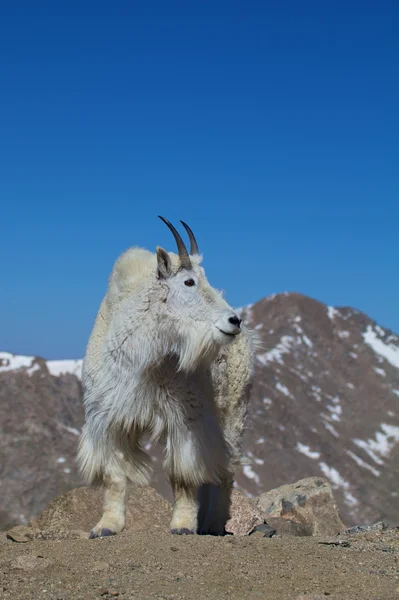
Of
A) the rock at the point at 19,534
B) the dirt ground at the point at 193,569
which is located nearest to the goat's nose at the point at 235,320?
the dirt ground at the point at 193,569

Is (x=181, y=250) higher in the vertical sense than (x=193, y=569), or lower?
higher

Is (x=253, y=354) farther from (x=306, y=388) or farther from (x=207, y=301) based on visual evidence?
(x=306, y=388)

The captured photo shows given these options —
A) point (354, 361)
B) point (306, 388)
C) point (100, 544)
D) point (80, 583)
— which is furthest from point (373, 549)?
point (354, 361)

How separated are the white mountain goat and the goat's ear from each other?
0.04ft


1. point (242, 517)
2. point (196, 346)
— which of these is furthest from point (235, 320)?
point (242, 517)

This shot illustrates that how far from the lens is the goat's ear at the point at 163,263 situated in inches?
305

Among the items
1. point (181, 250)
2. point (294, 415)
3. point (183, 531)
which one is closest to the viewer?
point (183, 531)

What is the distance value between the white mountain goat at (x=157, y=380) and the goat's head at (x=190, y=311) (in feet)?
0.03

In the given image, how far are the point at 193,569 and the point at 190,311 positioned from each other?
106 inches

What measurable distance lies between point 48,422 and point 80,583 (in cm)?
3570

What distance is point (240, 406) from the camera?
30.5 feet

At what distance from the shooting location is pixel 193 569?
568cm

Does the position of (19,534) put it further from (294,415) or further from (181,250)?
(294,415)

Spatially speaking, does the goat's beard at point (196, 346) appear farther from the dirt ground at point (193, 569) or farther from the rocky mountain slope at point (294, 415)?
the rocky mountain slope at point (294, 415)
